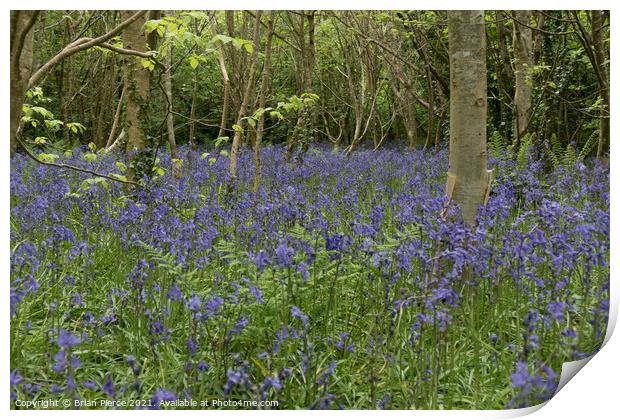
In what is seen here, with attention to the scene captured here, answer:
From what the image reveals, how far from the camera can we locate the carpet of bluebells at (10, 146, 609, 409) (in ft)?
8.50

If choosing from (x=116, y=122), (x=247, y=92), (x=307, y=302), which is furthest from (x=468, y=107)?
(x=116, y=122)

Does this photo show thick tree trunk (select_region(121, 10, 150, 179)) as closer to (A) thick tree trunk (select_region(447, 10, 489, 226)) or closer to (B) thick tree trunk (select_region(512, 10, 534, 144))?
(A) thick tree trunk (select_region(447, 10, 489, 226))

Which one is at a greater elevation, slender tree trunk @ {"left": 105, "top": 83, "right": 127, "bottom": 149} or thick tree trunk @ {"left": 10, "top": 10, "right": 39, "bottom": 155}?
thick tree trunk @ {"left": 10, "top": 10, "right": 39, "bottom": 155}

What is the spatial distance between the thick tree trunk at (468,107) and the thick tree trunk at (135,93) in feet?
8.41

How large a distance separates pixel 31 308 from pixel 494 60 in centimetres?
418

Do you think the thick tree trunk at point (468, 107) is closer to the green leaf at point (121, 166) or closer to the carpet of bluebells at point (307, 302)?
the carpet of bluebells at point (307, 302)

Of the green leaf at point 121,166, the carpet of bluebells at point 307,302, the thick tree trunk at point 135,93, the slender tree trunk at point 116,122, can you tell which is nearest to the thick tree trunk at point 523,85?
the carpet of bluebells at point 307,302

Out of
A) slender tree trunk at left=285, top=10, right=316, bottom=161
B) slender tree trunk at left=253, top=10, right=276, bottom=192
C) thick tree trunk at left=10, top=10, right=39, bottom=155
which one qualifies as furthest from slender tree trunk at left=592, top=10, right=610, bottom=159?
thick tree trunk at left=10, top=10, right=39, bottom=155

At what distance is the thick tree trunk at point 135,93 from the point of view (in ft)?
15.8

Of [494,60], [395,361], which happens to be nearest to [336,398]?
[395,361]

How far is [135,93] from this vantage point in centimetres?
484

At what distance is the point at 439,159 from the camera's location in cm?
468

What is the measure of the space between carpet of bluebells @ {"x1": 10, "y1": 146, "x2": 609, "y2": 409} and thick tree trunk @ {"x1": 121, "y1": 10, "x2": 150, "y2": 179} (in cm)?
63

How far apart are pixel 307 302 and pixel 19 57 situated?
5.89 feet
